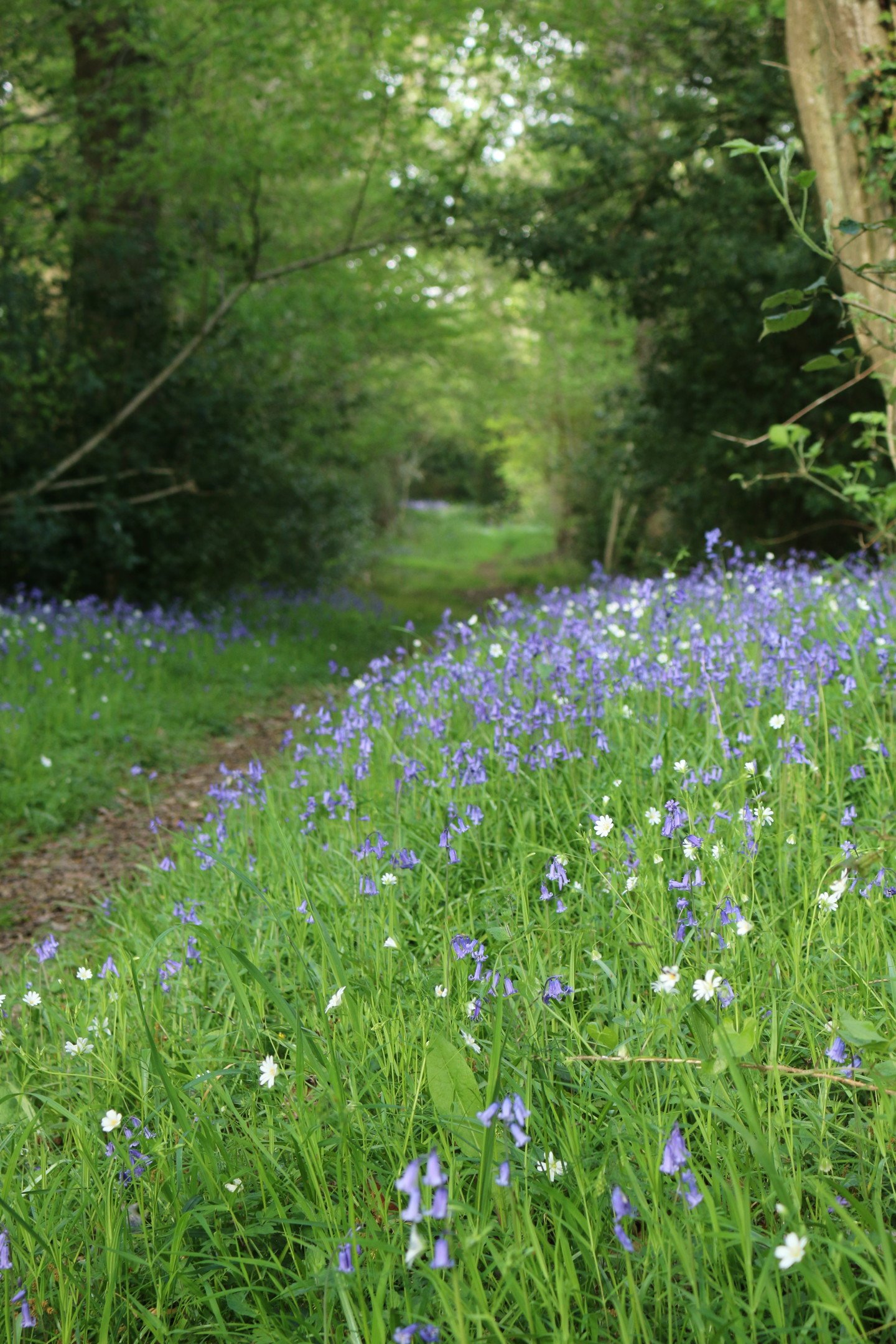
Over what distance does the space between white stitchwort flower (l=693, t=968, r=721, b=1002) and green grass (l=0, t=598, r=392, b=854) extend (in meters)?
4.40

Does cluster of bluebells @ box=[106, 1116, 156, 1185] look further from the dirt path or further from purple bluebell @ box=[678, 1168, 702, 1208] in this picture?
the dirt path

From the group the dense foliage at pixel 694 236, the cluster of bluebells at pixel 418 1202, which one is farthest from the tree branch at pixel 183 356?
the cluster of bluebells at pixel 418 1202

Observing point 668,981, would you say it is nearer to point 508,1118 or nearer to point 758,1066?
point 758,1066

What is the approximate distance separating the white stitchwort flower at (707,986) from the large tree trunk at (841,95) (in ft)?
13.5

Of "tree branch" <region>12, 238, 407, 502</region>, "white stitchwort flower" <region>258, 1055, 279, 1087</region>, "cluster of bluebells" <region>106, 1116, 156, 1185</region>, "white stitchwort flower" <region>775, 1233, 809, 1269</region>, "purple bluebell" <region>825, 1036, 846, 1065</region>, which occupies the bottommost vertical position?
"cluster of bluebells" <region>106, 1116, 156, 1185</region>

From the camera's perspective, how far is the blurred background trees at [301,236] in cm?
984

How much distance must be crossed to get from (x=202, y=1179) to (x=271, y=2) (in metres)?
10.1

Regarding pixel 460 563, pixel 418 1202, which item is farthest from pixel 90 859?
pixel 460 563

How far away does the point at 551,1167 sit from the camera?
1714mm

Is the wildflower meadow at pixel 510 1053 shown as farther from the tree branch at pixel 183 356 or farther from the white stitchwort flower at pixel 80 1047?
the tree branch at pixel 183 356

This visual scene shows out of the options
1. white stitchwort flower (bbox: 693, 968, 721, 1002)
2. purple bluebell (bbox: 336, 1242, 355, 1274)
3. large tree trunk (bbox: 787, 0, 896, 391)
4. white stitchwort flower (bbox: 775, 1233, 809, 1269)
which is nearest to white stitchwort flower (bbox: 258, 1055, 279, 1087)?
purple bluebell (bbox: 336, 1242, 355, 1274)

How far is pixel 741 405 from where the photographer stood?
11766mm

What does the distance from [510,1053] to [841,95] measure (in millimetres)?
5595

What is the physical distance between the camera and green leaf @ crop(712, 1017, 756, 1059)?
1.61 meters
